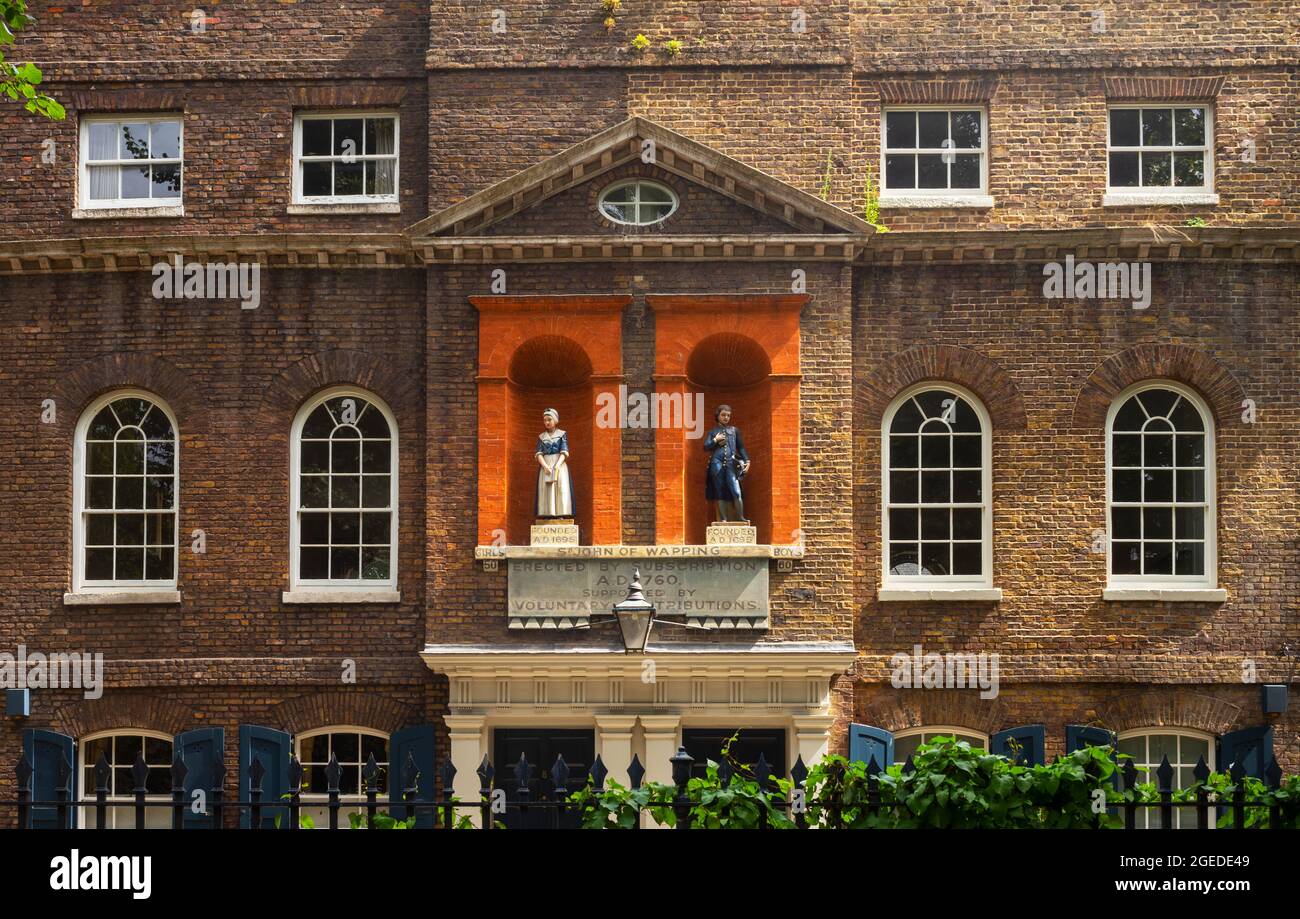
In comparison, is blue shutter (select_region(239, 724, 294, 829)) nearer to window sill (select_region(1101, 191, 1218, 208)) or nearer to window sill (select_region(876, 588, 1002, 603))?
window sill (select_region(876, 588, 1002, 603))

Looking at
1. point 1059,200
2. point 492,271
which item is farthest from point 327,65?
point 1059,200

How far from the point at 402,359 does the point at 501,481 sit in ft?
6.46

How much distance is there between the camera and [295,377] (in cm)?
1684

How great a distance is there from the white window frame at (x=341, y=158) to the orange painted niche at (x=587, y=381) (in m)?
2.02

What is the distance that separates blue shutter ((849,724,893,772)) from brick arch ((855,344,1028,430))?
3.59 m

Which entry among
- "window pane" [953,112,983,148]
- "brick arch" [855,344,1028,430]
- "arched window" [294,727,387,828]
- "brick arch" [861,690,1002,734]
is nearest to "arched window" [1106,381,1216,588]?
"brick arch" [855,344,1028,430]

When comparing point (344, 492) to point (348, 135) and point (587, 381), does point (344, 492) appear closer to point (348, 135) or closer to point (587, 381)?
point (587, 381)

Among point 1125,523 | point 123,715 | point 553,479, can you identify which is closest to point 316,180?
point 553,479

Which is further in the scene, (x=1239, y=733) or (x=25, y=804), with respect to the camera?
(x=1239, y=733)

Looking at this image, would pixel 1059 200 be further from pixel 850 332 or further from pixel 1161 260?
pixel 850 332

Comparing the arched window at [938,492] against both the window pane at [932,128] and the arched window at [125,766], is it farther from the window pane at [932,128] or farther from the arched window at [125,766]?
the arched window at [125,766]

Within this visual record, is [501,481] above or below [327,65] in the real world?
below

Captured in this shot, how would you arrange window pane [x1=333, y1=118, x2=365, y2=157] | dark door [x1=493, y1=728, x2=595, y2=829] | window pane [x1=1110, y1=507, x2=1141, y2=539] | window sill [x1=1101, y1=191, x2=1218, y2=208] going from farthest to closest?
window pane [x1=333, y1=118, x2=365, y2=157]
window sill [x1=1101, y1=191, x2=1218, y2=208]
window pane [x1=1110, y1=507, x2=1141, y2=539]
dark door [x1=493, y1=728, x2=595, y2=829]

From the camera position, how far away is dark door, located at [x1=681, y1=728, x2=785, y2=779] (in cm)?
1619
